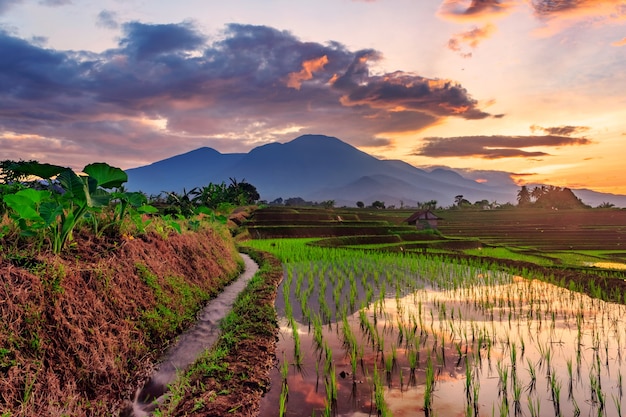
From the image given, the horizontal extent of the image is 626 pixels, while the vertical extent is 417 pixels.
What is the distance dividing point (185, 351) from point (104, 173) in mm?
3275

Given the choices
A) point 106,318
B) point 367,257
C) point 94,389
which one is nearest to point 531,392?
point 94,389

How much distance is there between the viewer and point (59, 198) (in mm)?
6016

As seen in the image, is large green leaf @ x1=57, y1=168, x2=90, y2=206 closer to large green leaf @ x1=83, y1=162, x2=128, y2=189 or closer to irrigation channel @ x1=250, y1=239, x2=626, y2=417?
large green leaf @ x1=83, y1=162, x2=128, y2=189

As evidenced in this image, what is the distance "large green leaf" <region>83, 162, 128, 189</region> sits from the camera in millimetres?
6248

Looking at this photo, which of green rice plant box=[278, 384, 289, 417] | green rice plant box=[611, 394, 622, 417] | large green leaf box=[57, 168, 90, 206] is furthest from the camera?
large green leaf box=[57, 168, 90, 206]

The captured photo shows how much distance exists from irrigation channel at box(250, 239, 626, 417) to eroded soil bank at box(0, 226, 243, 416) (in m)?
2.00

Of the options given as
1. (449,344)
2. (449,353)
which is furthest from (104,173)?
(449,344)

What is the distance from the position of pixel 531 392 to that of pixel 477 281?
820cm

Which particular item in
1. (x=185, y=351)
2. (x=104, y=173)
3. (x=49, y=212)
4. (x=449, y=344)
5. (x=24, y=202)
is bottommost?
(x=185, y=351)

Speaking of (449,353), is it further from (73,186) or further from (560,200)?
(560,200)

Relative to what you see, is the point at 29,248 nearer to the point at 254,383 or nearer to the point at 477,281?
the point at 254,383

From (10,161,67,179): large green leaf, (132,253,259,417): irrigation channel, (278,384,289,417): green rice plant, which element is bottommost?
(132,253,259,417): irrigation channel

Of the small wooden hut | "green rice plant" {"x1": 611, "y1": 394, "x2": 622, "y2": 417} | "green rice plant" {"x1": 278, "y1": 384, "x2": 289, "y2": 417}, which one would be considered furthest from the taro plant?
the small wooden hut

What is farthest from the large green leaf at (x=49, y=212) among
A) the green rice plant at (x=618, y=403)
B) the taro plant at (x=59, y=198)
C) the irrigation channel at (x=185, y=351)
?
the green rice plant at (x=618, y=403)
